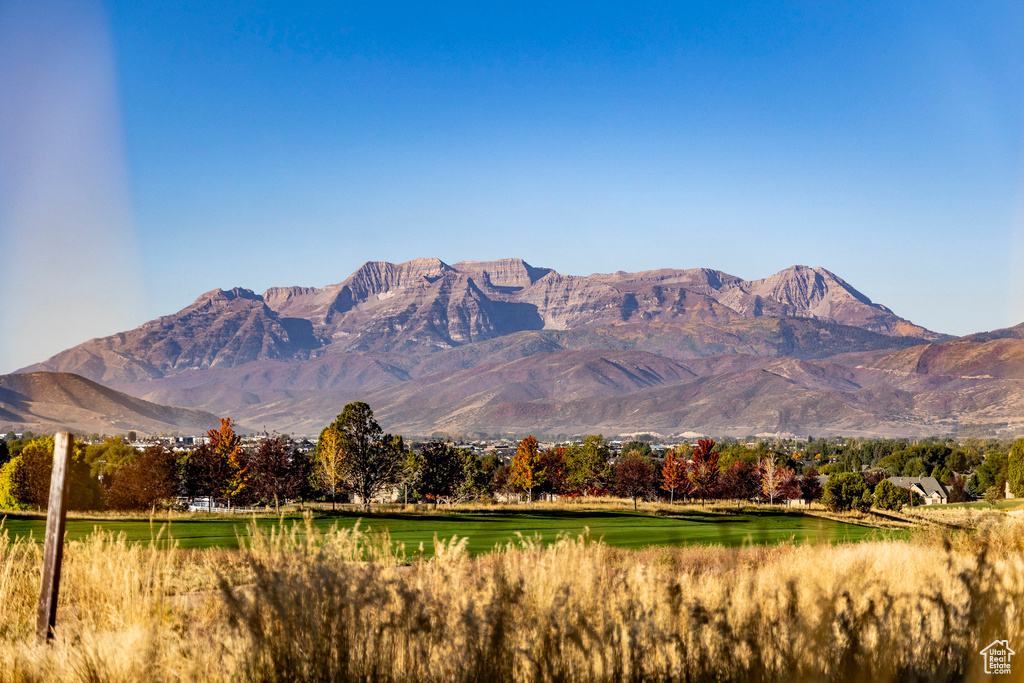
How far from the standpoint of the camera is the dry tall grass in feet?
21.7

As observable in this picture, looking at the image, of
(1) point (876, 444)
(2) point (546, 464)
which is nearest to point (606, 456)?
(2) point (546, 464)

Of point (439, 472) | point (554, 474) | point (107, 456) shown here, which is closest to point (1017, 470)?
point (554, 474)

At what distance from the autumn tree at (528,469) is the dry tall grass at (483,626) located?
62.2 m

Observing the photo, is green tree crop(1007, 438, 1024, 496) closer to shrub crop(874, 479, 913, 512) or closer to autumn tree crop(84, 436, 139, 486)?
shrub crop(874, 479, 913, 512)

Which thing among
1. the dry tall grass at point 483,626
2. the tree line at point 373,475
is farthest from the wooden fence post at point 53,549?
the tree line at point 373,475

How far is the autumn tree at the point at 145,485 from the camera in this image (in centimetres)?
5160

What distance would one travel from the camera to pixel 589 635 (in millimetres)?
6957

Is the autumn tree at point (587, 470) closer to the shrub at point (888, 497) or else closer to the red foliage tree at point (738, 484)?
the red foliage tree at point (738, 484)

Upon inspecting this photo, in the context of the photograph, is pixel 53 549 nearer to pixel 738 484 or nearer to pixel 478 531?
pixel 478 531

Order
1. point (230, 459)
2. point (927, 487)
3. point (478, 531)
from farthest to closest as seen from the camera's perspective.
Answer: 1. point (927, 487)
2. point (230, 459)
3. point (478, 531)

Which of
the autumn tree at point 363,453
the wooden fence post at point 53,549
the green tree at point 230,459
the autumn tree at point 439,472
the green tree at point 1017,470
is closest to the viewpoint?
the wooden fence post at point 53,549

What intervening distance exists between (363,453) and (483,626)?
165ft

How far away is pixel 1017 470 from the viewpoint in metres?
74.9

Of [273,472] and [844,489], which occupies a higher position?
[273,472]
